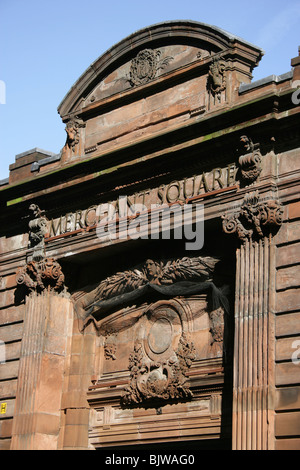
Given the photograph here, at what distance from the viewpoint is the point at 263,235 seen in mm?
15609

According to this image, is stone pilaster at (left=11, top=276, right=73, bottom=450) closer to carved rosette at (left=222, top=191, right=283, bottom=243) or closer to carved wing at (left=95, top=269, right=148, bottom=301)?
carved wing at (left=95, top=269, right=148, bottom=301)

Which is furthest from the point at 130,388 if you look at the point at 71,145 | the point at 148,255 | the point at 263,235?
the point at 71,145

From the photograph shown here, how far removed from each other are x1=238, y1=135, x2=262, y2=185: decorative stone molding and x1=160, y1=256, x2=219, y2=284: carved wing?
5.79ft

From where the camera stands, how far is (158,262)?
17.8m

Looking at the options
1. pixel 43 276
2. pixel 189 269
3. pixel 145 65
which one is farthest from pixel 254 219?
pixel 43 276

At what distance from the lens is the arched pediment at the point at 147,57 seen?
1753 cm

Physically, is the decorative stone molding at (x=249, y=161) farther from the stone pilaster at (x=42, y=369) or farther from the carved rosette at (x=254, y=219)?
the stone pilaster at (x=42, y=369)

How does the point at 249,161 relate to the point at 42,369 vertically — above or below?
above

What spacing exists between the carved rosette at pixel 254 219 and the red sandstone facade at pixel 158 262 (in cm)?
3

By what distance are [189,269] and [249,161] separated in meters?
2.50

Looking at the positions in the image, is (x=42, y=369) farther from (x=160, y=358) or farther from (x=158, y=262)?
(x=158, y=262)
